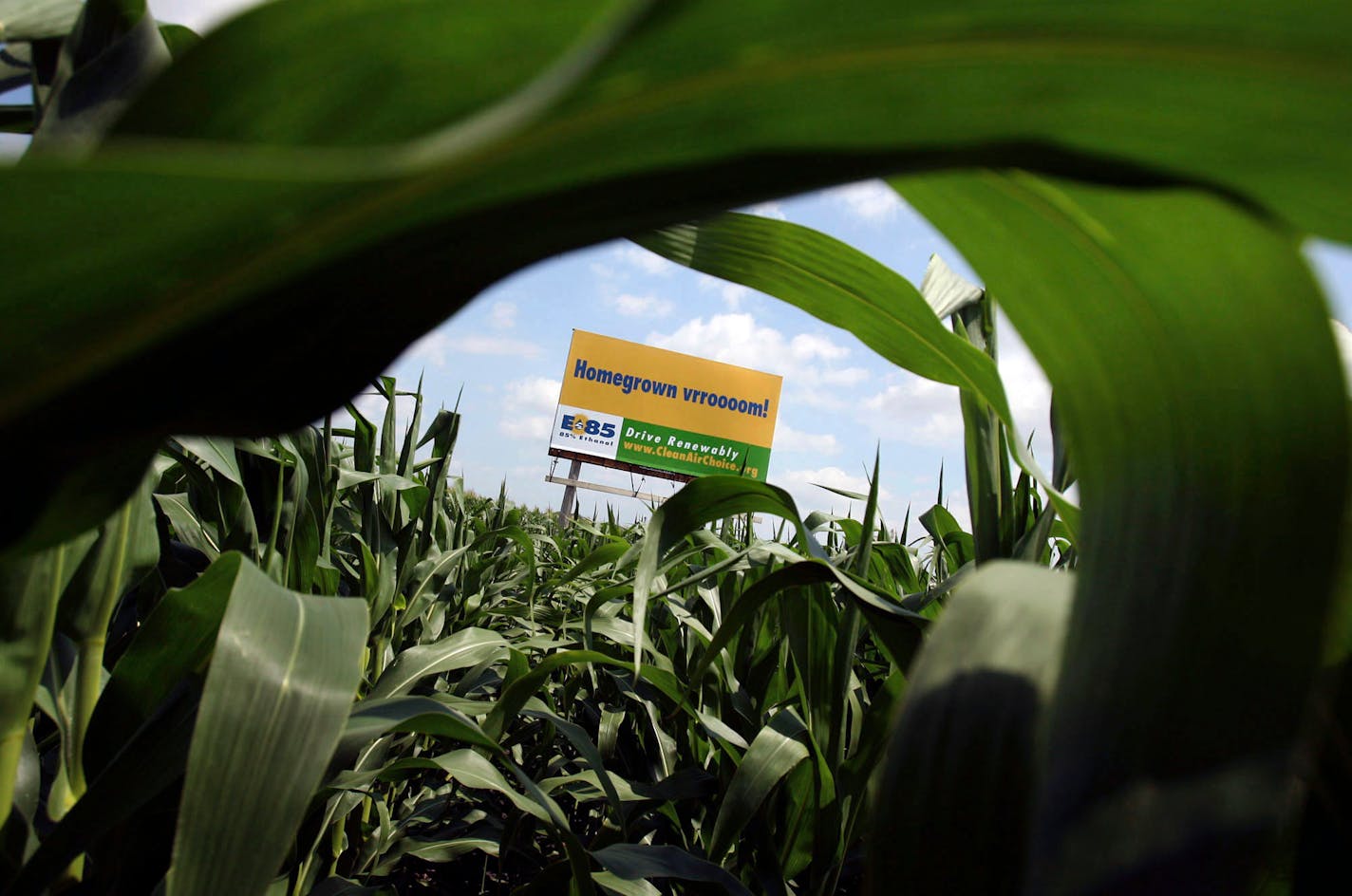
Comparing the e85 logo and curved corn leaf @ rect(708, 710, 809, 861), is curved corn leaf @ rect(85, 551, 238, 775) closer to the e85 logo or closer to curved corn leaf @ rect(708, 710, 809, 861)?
curved corn leaf @ rect(708, 710, 809, 861)

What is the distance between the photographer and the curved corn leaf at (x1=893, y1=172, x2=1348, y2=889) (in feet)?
0.39

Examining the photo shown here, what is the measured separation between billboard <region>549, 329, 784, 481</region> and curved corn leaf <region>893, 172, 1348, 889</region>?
1206cm

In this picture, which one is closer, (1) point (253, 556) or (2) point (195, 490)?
(1) point (253, 556)

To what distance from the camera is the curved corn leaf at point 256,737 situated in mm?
229

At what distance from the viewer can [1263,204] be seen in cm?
12

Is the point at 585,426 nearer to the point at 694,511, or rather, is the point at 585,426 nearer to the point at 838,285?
the point at 694,511

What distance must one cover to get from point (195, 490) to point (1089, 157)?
39.9 inches

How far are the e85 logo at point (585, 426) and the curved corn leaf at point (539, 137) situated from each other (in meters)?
12.9

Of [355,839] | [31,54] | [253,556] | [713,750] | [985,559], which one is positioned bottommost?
[355,839]

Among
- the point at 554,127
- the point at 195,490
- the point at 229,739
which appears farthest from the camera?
the point at 195,490

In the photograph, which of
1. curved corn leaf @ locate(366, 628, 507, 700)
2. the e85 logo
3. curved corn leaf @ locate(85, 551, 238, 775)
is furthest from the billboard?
curved corn leaf @ locate(85, 551, 238, 775)

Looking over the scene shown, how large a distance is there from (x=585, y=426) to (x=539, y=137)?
1319 cm

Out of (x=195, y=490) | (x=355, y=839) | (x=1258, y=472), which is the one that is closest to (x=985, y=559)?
(x=1258, y=472)

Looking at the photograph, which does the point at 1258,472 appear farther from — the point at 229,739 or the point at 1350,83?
the point at 229,739
